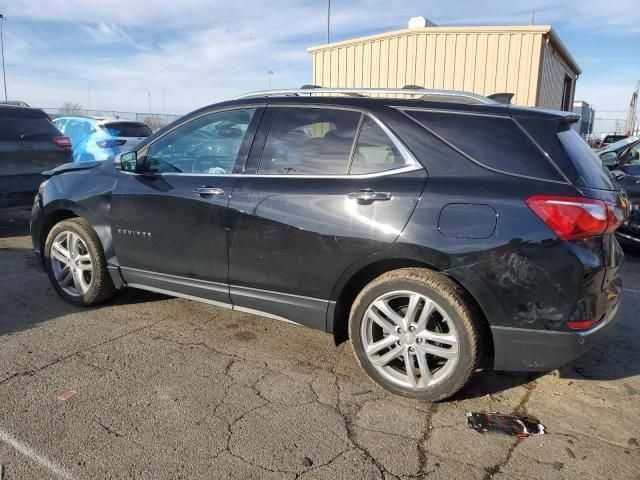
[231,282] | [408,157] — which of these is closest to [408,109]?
[408,157]

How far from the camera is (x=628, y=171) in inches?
277

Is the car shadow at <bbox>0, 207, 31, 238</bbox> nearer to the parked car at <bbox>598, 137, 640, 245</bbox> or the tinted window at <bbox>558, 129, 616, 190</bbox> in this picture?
the tinted window at <bbox>558, 129, 616, 190</bbox>

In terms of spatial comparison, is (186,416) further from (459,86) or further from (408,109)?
(459,86)

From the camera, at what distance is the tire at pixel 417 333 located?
2906mm

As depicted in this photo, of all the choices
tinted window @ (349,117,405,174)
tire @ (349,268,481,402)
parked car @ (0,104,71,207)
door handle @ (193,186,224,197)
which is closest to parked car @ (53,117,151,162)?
parked car @ (0,104,71,207)

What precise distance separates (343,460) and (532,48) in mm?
12008

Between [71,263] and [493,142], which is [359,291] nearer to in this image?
[493,142]

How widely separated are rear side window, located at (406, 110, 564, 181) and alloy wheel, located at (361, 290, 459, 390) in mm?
861

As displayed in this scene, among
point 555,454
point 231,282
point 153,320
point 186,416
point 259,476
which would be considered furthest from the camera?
point 153,320

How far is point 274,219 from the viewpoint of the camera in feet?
11.1

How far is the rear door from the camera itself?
10.1ft

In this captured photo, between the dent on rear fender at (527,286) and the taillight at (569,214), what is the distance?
11 centimetres

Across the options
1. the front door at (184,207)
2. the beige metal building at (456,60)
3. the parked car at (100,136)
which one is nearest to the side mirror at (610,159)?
the front door at (184,207)

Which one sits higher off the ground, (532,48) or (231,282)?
(532,48)
